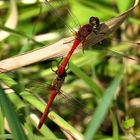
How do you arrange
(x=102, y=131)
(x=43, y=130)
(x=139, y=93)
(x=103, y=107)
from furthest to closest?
(x=139, y=93)
(x=102, y=131)
(x=43, y=130)
(x=103, y=107)

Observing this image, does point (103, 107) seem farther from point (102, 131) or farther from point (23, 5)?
point (23, 5)

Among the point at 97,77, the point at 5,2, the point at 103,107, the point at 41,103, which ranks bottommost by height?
the point at 97,77

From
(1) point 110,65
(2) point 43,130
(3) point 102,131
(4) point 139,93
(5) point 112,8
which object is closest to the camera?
(2) point 43,130

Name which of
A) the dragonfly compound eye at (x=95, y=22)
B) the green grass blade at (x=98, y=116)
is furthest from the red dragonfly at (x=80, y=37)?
the green grass blade at (x=98, y=116)

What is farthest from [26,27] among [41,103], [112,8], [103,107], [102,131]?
[103,107]

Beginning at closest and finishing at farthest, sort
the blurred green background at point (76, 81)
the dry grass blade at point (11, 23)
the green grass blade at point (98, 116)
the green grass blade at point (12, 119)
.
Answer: the green grass blade at point (98, 116), the green grass blade at point (12, 119), the blurred green background at point (76, 81), the dry grass blade at point (11, 23)

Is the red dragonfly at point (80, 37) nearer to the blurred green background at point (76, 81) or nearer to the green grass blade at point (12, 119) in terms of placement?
the blurred green background at point (76, 81)

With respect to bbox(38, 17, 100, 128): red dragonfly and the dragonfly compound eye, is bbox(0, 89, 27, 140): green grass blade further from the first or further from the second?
the dragonfly compound eye

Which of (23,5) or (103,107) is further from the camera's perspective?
(23,5)
